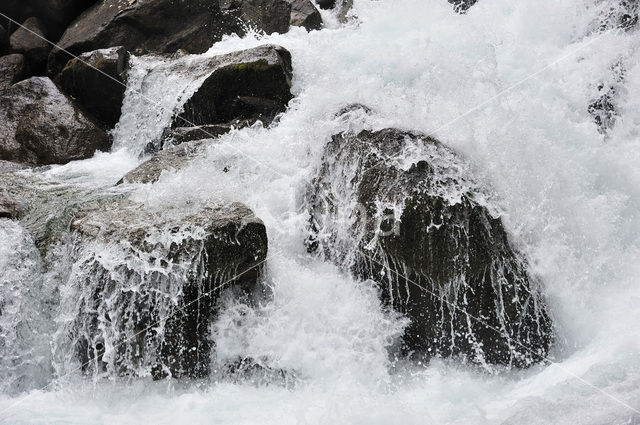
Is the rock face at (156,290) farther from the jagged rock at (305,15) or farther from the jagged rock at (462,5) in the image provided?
the jagged rock at (305,15)

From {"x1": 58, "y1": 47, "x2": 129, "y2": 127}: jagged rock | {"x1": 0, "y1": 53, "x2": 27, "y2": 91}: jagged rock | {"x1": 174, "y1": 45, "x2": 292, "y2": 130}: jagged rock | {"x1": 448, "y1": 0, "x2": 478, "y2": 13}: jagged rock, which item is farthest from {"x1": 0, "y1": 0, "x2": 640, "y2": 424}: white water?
{"x1": 448, "y1": 0, "x2": 478, "y2": 13}: jagged rock

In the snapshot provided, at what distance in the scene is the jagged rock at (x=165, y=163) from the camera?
17.5 feet

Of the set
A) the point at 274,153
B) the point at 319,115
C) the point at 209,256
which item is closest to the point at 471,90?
the point at 319,115

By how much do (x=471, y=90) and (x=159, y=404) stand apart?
4628 mm

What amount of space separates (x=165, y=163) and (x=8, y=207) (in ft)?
4.72

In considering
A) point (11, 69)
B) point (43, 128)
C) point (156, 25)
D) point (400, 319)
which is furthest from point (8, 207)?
point (156, 25)

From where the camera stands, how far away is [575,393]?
325 centimetres

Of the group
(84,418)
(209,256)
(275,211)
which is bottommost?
(84,418)

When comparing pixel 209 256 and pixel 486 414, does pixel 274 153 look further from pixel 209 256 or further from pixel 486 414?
pixel 486 414

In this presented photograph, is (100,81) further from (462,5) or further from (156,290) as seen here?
(462,5)

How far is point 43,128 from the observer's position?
7410mm

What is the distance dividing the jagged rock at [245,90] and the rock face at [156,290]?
294 cm

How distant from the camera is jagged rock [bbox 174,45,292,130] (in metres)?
6.69

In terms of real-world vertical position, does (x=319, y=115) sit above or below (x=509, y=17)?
below
